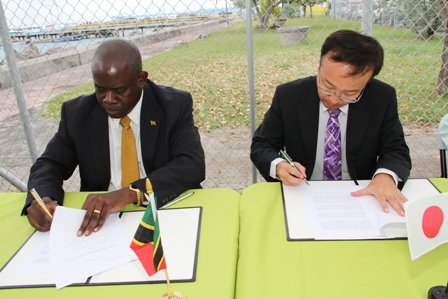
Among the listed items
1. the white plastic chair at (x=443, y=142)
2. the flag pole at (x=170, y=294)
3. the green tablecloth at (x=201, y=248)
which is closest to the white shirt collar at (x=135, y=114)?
the green tablecloth at (x=201, y=248)

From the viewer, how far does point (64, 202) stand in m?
1.64

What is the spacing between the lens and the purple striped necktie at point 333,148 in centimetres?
195

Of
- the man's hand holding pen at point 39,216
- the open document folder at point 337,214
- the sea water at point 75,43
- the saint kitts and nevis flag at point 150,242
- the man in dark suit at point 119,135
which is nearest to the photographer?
the saint kitts and nevis flag at point 150,242

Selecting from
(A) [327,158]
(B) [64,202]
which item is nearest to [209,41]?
(A) [327,158]

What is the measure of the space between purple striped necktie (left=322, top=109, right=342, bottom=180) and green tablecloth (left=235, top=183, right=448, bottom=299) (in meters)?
0.82

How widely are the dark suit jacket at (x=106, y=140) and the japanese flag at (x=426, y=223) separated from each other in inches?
38.7

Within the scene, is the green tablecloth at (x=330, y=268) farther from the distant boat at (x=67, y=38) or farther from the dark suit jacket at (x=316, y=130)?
the distant boat at (x=67, y=38)

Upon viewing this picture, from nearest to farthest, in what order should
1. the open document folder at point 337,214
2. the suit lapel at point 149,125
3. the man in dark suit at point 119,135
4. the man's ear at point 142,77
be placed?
the open document folder at point 337,214 → the man in dark suit at point 119,135 → the man's ear at point 142,77 → the suit lapel at point 149,125

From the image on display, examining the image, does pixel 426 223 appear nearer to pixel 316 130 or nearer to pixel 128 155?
pixel 316 130

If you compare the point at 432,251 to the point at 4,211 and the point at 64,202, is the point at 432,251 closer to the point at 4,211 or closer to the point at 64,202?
the point at 64,202

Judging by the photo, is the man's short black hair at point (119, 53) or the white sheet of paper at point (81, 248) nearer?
the white sheet of paper at point (81, 248)

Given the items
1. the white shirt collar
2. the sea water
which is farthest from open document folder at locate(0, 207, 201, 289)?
the sea water

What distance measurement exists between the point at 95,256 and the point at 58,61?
9.29 ft

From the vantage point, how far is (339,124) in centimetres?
196
